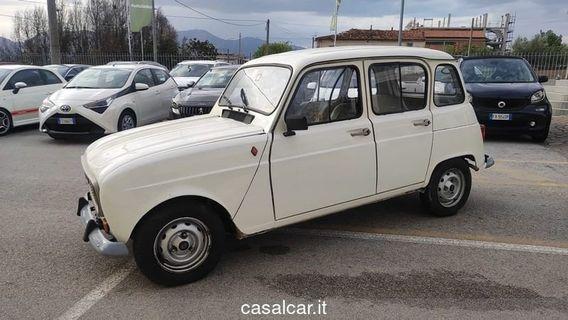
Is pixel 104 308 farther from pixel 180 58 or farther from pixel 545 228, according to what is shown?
pixel 180 58

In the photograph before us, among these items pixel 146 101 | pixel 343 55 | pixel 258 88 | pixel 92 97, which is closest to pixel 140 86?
pixel 146 101

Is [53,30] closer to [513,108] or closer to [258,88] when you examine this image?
[513,108]

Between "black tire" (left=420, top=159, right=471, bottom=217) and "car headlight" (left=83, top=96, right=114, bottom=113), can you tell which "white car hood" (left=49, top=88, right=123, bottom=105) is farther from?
"black tire" (left=420, top=159, right=471, bottom=217)

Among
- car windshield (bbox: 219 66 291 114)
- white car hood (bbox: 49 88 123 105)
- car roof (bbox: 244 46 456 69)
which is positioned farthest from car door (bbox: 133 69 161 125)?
car roof (bbox: 244 46 456 69)

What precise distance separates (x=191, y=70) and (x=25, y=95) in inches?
252

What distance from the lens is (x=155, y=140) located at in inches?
163

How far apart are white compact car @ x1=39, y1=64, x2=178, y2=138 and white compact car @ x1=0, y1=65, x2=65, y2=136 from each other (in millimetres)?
1510

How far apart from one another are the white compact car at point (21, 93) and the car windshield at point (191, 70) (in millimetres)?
5135

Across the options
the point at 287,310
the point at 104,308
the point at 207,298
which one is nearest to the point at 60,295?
the point at 104,308

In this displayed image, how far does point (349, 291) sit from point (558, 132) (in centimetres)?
1008

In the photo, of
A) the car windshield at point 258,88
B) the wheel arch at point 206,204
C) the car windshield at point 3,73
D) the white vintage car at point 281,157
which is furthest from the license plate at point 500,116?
the car windshield at point 3,73

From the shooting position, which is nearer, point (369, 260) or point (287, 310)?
point (287, 310)

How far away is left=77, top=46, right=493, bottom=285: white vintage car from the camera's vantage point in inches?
147

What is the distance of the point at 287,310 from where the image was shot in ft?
11.7
